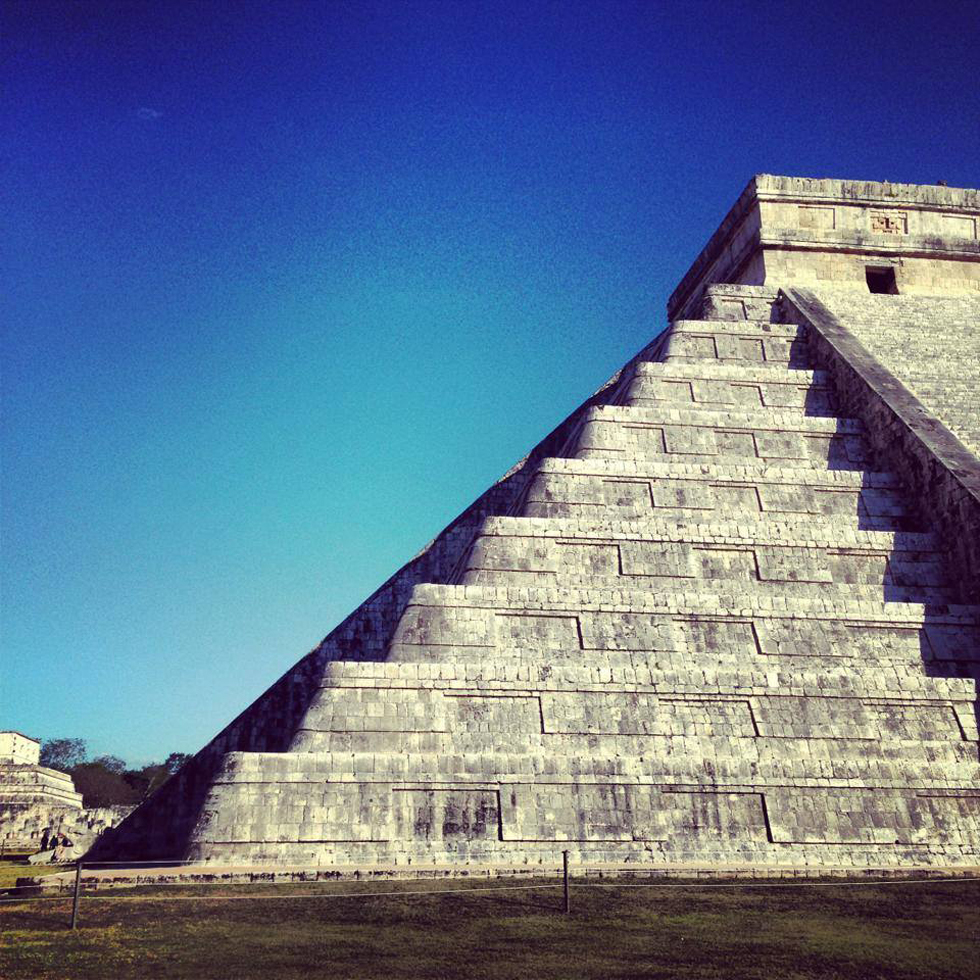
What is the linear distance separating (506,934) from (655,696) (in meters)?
4.38

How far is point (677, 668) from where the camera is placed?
10500 millimetres

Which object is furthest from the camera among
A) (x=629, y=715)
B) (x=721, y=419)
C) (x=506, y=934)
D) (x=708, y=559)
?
(x=721, y=419)

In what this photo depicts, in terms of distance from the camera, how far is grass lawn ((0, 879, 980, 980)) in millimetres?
5414

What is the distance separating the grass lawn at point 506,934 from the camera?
17.8 feet

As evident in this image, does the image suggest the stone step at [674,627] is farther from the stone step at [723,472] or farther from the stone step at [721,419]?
the stone step at [721,419]

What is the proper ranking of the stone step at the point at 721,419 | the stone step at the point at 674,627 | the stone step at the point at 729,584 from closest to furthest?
1. the stone step at the point at 674,627
2. the stone step at the point at 729,584
3. the stone step at the point at 721,419

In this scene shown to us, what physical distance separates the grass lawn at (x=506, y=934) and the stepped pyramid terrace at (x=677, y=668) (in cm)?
131

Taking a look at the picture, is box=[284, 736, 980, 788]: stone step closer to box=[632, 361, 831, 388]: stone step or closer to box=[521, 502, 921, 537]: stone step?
box=[521, 502, 921, 537]: stone step

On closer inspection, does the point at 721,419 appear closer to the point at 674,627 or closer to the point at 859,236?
the point at 674,627

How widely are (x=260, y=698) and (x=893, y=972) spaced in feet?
34.0

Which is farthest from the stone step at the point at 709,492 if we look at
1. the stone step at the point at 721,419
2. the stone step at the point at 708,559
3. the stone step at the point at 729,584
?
the stone step at the point at 729,584

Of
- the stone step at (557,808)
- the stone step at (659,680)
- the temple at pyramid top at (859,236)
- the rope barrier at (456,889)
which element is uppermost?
the temple at pyramid top at (859,236)

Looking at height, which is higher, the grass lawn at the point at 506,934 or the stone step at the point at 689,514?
the stone step at the point at 689,514

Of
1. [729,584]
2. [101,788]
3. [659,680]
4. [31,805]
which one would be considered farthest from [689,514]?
[101,788]
